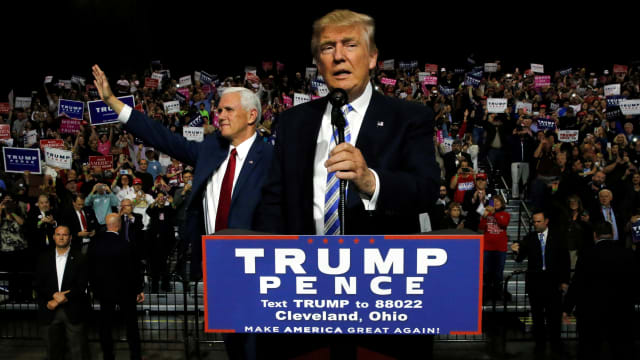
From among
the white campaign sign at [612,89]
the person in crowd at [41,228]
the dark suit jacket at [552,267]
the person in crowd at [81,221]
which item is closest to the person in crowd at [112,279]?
the person in crowd at [81,221]

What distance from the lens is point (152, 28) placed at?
28.0m

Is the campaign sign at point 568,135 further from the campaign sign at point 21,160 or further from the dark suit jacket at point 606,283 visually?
the campaign sign at point 21,160

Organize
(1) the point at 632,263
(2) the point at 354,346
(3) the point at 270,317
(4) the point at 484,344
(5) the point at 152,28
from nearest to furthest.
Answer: (3) the point at 270,317 → (2) the point at 354,346 → (1) the point at 632,263 → (4) the point at 484,344 → (5) the point at 152,28

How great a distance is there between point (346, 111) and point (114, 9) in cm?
2585

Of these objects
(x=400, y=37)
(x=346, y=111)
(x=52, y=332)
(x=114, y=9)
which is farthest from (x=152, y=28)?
(x=346, y=111)

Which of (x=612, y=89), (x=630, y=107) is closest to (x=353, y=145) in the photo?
(x=630, y=107)

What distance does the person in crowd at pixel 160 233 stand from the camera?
34.1 feet

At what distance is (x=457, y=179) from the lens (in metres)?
11.3

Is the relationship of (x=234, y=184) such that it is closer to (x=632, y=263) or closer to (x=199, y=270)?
(x=199, y=270)

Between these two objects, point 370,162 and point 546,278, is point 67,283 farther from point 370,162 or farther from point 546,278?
point 546,278

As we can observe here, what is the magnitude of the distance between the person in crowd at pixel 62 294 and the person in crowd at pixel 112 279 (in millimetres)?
176

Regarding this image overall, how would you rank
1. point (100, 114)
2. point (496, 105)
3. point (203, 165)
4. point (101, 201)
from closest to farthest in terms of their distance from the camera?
point (203, 165) → point (100, 114) → point (101, 201) → point (496, 105)

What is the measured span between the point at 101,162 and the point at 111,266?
484 cm

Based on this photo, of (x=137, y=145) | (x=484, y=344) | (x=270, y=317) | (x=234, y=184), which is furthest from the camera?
(x=137, y=145)
